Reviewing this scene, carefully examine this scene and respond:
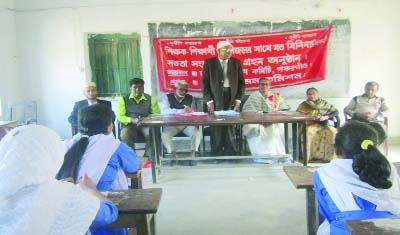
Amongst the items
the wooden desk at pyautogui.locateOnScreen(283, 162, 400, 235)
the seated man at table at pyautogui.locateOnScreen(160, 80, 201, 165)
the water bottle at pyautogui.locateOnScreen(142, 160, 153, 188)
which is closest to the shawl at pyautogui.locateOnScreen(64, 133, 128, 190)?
the wooden desk at pyautogui.locateOnScreen(283, 162, 400, 235)

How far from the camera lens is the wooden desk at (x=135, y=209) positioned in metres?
1.66

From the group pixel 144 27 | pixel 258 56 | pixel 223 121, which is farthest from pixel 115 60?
pixel 223 121

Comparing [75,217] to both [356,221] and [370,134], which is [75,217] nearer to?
[356,221]

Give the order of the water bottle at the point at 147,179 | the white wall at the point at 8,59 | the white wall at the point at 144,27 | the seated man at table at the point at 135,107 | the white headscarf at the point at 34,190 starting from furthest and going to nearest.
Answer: the white wall at the point at 144,27
the white wall at the point at 8,59
the seated man at table at the point at 135,107
the water bottle at the point at 147,179
the white headscarf at the point at 34,190

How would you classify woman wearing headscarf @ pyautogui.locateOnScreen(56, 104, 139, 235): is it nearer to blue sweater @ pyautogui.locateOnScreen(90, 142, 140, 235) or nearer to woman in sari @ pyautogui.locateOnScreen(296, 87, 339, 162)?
blue sweater @ pyautogui.locateOnScreen(90, 142, 140, 235)

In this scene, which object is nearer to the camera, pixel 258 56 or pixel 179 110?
pixel 179 110

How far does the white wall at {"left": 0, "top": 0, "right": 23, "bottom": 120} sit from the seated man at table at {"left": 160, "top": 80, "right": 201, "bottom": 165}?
2.32 metres

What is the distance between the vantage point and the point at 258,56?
5.65m

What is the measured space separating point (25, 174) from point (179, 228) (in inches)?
76.5

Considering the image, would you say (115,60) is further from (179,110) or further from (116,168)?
(116,168)

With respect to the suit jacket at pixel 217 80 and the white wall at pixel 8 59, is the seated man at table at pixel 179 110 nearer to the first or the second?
the suit jacket at pixel 217 80

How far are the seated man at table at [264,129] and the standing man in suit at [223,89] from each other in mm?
209

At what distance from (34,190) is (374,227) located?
114 cm

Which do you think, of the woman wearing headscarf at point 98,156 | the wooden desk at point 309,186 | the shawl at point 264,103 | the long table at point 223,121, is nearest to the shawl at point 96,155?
the woman wearing headscarf at point 98,156
